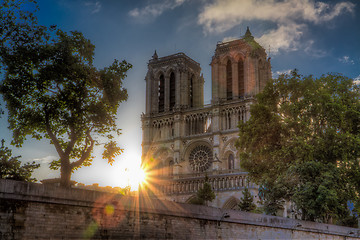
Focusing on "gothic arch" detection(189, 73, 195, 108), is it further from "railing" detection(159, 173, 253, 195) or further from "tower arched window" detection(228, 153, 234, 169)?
"railing" detection(159, 173, 253, 195)

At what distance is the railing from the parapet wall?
3069 centimetres

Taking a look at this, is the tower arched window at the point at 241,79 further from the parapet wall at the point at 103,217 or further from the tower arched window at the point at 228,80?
the parapet wall at the point at 103,217

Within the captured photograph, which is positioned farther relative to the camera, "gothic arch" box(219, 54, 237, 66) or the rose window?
"gothic arch" box(219, 54, 237, 66)

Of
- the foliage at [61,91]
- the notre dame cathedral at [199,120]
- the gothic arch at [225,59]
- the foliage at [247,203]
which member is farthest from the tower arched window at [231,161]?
the foliage at [61,91]

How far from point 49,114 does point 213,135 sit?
35.9m

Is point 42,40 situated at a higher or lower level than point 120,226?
higher

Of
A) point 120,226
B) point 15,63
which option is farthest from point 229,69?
point 120,226

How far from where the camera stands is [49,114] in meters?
18.7

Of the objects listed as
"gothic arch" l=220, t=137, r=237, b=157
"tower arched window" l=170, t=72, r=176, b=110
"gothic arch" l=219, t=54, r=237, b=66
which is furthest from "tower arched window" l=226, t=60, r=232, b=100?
"tower arched window" l=170, t=72, r=176, b=110

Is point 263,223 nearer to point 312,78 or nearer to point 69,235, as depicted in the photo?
point 69,235

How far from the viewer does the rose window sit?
53812mm

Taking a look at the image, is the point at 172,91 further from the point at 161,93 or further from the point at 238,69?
the point at 238,69

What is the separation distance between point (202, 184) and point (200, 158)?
409 cm

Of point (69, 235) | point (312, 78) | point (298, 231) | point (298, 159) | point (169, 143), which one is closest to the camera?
point (69, 235)
